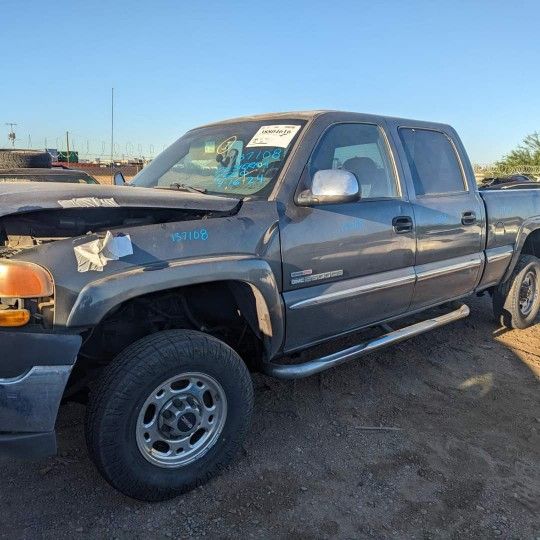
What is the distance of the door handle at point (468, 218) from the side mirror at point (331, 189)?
5.32 feet

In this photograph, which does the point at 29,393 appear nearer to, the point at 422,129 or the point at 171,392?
the point at 171,392

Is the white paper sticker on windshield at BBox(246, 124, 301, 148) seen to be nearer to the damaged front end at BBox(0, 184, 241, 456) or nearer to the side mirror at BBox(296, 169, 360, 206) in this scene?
the side mirror at BBox(296, 169, 360, 206)

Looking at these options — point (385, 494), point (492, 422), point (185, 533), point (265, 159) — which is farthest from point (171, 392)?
point (492, 422)

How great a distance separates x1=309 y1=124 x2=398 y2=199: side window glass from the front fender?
88 centimetres

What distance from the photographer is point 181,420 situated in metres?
2.51

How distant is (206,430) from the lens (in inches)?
104

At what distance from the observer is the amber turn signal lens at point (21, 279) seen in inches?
81.5

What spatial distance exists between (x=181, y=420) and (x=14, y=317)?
920mm

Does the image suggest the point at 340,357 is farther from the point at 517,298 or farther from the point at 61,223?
the point at 517,298

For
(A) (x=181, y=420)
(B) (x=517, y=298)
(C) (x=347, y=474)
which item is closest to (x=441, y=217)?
(B) (x=517, y=298)

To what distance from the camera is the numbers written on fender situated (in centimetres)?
243

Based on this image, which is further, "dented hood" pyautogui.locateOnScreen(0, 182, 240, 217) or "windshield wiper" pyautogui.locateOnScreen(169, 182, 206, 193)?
"windshield wiper" pyautogui.locateOnScreen(169, 182, 206, 193)

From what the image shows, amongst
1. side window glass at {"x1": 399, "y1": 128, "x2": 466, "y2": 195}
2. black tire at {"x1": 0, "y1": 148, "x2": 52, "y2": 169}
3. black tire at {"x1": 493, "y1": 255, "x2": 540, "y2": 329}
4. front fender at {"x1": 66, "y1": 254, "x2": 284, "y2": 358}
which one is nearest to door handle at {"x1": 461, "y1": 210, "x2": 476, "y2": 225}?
side window glass at {"x1": 399, "y1": 128, "x2": 466, "y2": 195}

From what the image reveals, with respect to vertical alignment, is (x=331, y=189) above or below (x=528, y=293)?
above
